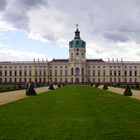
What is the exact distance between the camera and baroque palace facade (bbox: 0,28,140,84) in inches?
3772

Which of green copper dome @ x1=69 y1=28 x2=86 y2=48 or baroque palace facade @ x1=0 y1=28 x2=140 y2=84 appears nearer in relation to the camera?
green copper dome @ x1=69 y1=28 x2=86 y2=48

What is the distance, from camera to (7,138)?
7.50m

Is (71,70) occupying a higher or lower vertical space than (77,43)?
lower

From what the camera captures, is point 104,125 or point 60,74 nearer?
point 104,125

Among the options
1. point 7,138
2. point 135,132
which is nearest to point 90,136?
point 135,132

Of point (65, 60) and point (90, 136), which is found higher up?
point (65, 60)

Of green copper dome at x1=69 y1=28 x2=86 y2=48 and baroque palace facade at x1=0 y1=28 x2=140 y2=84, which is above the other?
green copper dome at x1=69 y1=28 x2=86 y2=48

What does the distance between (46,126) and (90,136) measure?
187 cm

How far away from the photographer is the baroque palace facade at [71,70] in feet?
314

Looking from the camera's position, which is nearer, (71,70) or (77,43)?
(71,70)

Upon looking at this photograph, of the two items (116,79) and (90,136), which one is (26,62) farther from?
(90,136)

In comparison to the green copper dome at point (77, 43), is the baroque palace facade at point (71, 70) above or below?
below

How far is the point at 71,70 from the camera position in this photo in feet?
312

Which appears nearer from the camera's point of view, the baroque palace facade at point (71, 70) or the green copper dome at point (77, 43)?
the green copper dome at point (77, 43)
